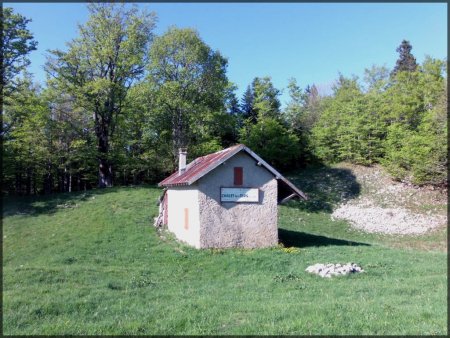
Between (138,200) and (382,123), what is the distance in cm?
2992

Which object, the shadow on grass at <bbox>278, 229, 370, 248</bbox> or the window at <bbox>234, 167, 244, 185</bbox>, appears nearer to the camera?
the window at <bbox>234, 167, 244, 185</bbox>

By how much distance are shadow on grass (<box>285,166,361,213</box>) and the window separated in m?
16.9

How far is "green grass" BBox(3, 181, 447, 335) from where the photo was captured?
317 inches

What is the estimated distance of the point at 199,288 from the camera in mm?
12336

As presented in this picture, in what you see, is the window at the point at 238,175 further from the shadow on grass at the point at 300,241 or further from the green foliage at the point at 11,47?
the green foliage at the point at 11,47

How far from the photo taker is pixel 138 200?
105 ft

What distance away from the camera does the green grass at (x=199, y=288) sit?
8.06 meters

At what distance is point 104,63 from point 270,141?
19.7m

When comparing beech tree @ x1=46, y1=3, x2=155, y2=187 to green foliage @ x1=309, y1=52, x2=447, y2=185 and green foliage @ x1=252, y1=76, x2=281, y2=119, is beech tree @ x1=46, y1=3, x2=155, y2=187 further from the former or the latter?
green foliage @ x1=309, y1=52, x2=447, y2=185

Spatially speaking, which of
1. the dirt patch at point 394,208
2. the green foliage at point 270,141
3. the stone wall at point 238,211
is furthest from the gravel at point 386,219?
the stone wall at point 238,211

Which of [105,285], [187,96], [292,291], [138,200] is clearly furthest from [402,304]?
[187,96]

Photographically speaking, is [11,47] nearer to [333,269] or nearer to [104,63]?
[104,63]

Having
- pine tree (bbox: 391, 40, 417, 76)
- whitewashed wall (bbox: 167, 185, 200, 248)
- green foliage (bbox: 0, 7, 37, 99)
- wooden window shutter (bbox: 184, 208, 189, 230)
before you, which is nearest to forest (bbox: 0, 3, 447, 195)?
green foliage (bbox: 0, 7, 37, 99)

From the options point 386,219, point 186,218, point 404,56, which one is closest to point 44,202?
point 186,218
